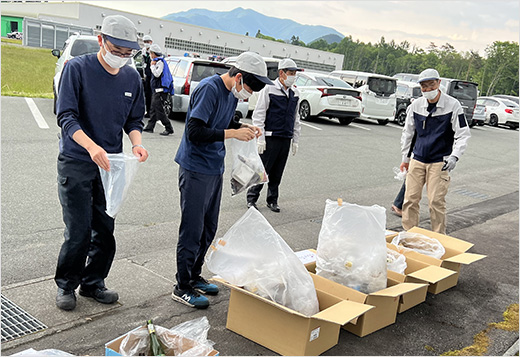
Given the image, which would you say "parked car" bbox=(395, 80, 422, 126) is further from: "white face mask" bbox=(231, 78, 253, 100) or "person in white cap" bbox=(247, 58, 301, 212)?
"white face mask" bbox=(231, 78, 253, 100)

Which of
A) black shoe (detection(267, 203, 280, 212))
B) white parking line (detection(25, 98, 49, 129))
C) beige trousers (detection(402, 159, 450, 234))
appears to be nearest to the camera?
beige trousers (detection(402, 159, 450, 234))

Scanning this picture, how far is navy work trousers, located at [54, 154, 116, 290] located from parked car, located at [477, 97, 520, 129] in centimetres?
2718

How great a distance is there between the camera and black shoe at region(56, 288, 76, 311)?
3596 millimetres

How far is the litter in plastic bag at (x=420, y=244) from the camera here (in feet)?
16.4

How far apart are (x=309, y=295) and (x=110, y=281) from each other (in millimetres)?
1691

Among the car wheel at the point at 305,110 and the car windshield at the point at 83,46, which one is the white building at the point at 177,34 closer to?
the car wheel at the point at 305,110

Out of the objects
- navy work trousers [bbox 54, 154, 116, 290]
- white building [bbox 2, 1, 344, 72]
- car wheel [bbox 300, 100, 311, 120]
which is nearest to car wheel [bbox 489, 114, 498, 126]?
car wheel [bbox 300, 100, 311, 120]

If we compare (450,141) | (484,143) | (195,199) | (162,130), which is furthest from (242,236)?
(484,143)

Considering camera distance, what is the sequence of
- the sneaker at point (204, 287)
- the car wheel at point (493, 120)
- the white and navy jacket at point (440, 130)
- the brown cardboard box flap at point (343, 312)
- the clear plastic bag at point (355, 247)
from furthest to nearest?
the car wheel at point (493, 120) < the white and navy jacket at point (440, 130) < the sneaker at point (204, 287) < the clear plastic bag at point (355, 247) < the brown cardboard box flap at point (343, 312)

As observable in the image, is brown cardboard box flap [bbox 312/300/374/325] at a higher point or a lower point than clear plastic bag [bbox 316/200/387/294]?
lower

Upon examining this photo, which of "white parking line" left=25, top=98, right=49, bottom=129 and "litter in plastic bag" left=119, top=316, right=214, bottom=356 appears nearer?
"litter in plastic bag" left=119, top=316, right=214, bottom=356

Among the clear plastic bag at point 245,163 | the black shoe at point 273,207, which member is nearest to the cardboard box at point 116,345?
the clear plastic bag at point 245,163

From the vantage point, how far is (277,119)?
21.9 ft

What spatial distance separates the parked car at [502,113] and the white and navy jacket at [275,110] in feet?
77.6
